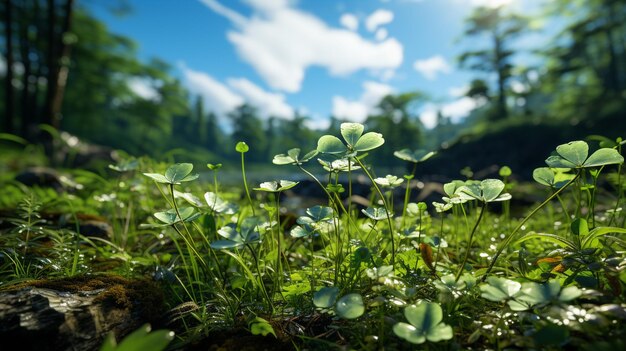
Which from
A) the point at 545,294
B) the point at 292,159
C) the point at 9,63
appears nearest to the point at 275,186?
the point at 292,159

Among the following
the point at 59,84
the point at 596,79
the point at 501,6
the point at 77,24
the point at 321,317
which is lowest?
the point at 321,317

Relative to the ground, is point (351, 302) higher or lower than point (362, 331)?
higher

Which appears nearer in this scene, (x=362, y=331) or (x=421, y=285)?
(x=362, y=331)

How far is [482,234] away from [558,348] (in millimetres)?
1131

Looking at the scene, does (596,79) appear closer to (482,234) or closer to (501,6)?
(501,6)

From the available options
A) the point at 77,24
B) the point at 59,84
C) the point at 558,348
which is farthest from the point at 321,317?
the point at 77,24

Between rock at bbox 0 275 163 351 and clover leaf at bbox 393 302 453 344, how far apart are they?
798 mm

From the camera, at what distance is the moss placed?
3.35ft

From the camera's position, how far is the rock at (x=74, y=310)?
83cm

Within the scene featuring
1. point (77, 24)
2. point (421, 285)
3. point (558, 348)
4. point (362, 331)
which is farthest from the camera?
point (77, 24)

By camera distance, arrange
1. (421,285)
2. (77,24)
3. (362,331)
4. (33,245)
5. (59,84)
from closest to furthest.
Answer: (362,331)
(421,285)
(33,245)
(59,84)
(77,24)

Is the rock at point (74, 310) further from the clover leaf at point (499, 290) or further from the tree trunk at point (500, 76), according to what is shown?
the tree trunk at point (500, 76)

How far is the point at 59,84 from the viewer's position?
8125 millimetres

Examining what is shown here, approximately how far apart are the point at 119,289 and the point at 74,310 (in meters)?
0.16
